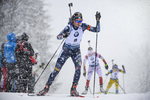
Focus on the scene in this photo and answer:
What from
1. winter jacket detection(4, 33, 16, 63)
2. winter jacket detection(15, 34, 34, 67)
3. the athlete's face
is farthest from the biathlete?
winter jacket detection(4, 33, 16, 63)

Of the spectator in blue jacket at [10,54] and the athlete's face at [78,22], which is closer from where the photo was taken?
the athlete's face at [78,22]

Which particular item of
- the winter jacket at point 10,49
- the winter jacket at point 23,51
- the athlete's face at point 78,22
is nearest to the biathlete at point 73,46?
the athlete's face at point 78,22

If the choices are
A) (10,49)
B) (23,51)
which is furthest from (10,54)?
(23,51)

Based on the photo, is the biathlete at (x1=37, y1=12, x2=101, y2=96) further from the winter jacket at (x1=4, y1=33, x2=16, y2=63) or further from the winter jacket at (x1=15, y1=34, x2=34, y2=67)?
the winter jacket at (x1=4, y1=33, x2=16, y2=63)

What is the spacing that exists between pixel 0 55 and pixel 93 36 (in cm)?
169

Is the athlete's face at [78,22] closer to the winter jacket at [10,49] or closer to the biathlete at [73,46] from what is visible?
the biathlete at [73,46]

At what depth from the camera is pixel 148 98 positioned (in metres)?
1.50

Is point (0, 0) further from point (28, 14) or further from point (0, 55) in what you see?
point (28, 14)

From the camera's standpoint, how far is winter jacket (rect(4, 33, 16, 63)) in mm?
2029

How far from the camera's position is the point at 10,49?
204 centimetres

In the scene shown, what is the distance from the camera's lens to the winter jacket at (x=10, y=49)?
2029 mm

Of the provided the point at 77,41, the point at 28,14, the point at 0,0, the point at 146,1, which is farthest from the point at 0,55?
the point at 146,1

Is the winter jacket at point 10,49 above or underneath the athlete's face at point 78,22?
underneath


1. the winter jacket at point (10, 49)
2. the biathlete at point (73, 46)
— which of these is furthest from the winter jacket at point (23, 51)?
the biathlete at point (73, 46)
